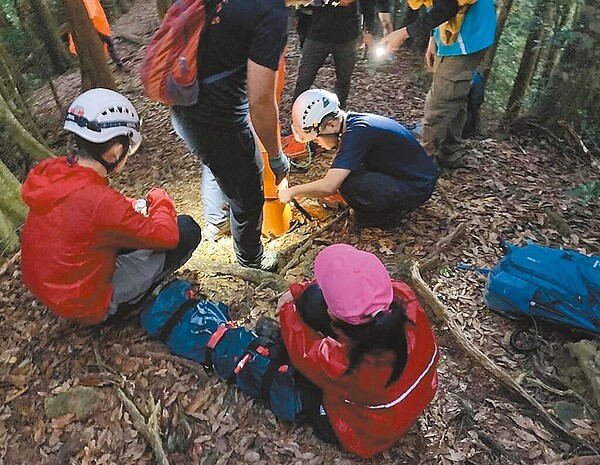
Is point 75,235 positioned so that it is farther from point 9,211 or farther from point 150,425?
point 9,211

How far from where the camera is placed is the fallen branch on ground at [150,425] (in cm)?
281

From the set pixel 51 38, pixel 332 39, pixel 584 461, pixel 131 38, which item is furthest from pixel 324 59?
pixel 51 38

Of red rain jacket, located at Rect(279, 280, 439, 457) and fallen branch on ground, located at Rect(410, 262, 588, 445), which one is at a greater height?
red rain jacket, located at Rect(279, 280, 439, 457)

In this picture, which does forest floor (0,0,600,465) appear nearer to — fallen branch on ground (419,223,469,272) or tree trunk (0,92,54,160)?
fallen branch on ground (419,223,469,272)

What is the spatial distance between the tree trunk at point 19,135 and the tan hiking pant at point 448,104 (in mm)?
4151

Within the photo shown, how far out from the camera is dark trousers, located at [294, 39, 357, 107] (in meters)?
5.95

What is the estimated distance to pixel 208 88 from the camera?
3.38m

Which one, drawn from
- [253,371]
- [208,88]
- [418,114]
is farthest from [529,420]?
[418,114]

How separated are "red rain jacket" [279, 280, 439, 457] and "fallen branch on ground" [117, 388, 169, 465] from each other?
898 millimetres

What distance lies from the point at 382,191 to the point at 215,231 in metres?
1.94

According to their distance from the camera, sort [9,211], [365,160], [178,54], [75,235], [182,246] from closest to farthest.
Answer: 1. [75,235]
2. [178,54]
3. [182,246]
4. [9,211]
5. [365,160]

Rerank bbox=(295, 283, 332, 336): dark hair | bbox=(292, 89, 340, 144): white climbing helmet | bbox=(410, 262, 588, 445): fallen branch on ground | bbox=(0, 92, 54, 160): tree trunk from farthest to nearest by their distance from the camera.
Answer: bbox=(0, 92, 54, 160): tree trunk < bbox=(292, 89, 340, 144): white climbing helmet < bbox=(410, 262, 588, 445): fallen branch on ground < bbox=(295, 283, 332, 336): dark hair

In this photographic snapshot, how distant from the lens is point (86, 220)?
9.53ft

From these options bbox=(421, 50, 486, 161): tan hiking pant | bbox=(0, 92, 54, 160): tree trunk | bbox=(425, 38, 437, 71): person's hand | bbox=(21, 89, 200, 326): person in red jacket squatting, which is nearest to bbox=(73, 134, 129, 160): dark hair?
bbox=(21, 89, 200, 326): person in red jacket squatting
